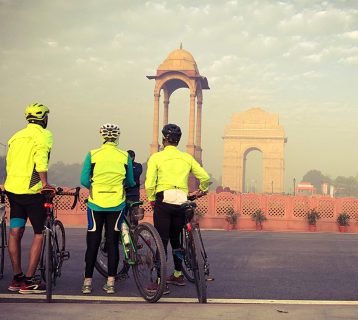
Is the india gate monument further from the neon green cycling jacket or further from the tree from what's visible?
the tree

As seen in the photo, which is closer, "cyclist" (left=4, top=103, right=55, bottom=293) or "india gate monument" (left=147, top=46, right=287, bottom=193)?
"cyclist" (left=4, top=103, right=55, bottom=293)

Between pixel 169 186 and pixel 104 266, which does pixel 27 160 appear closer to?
pixel 169 186

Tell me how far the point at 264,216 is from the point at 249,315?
1701 centimetres

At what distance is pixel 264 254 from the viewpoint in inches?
353

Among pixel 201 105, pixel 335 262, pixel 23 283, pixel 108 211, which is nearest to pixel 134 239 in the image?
pixel 108 211

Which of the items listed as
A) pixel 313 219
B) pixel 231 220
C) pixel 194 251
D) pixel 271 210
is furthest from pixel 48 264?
pixel 271 210

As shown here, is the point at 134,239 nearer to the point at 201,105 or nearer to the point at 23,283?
the point at 23,283

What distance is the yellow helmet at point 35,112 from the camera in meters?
5.02

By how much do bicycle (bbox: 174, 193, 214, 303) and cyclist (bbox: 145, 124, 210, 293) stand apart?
0.12 meters

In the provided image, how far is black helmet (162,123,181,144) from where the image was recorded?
527cm

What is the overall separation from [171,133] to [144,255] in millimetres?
1283

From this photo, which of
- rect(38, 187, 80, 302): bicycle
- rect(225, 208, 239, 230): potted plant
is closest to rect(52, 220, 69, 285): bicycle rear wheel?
rect(38, 187, 80, 302): bicycle

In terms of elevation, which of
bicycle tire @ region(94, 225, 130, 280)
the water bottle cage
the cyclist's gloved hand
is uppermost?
the cyclist's gloved hand

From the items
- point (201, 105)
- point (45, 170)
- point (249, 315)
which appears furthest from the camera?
point (201, 105)
